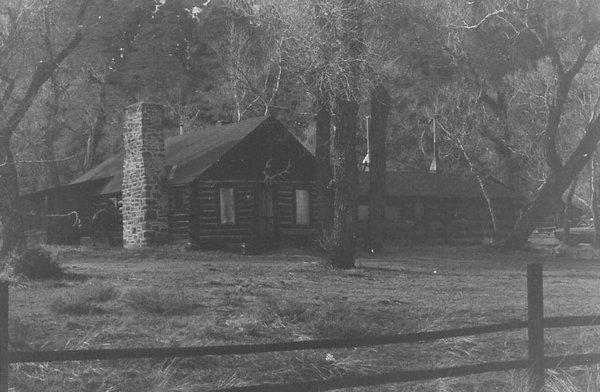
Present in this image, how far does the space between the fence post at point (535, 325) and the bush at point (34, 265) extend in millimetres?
10800

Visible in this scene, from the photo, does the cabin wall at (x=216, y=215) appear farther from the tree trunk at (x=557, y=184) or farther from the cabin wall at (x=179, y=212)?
the tree trunk at (x=557, y=184)

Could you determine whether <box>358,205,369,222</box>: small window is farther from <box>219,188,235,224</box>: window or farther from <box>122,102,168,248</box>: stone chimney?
<box>122,102,168,248</box>: stone chimney

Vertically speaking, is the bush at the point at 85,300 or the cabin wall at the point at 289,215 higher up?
the cabin wall at the point at 289,215

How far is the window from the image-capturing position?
31.9m

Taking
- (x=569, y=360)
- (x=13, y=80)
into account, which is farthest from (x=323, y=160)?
(x=569, y=360)

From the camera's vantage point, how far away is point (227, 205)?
32156 millimetres

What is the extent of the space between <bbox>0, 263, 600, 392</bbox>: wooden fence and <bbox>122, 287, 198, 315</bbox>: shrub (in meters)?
5.43

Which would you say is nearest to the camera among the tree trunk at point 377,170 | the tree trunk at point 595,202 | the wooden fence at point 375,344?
the wooden fence at point 375,344

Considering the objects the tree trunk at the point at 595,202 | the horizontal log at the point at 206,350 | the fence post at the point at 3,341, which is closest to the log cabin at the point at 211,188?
the tree trunk at the point at 595,202

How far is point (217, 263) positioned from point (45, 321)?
11.4 meters

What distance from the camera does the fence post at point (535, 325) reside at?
29.5 ft

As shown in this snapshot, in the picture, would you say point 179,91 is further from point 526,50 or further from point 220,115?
point 526,50

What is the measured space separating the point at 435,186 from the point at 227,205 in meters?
17.3

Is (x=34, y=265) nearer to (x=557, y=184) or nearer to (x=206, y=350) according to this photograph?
(x=206, y=350)
